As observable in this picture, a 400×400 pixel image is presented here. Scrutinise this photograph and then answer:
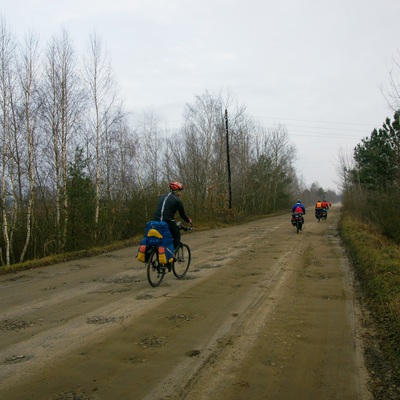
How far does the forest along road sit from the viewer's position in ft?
11.3

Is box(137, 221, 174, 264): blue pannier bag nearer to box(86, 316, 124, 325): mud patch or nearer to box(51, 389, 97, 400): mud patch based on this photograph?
box(86, 316, 124, 325): mud patch

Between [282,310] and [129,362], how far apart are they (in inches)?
109

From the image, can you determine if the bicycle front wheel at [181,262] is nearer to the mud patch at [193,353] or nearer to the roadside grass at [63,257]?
the mud patch at [193,353]

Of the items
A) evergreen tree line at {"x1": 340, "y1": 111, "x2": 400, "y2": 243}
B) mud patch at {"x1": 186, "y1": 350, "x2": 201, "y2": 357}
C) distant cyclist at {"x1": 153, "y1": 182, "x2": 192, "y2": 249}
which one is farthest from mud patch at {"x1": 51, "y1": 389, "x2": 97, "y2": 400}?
evergreen tree line at {"x1": 340, "y1": 111, "x2": 400, "y2": 243}

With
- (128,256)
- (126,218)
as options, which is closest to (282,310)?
(128,256)

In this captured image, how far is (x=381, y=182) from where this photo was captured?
28.1 metres

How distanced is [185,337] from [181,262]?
3.88 m

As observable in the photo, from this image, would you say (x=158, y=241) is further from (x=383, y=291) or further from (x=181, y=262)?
(x=383, y=291)

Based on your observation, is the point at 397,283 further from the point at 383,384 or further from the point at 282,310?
the point at 383,384

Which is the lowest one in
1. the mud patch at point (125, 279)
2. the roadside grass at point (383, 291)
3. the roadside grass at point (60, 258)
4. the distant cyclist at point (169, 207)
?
the roadside grass at point (383, 291)

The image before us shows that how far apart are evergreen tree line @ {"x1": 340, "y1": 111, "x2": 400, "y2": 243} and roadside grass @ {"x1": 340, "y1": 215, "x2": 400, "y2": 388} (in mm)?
4273

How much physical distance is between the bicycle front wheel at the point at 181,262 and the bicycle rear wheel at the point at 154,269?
471mm

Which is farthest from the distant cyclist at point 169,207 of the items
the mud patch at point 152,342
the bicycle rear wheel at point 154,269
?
the mud patch at point 152,342

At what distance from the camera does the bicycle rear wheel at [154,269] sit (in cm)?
748
